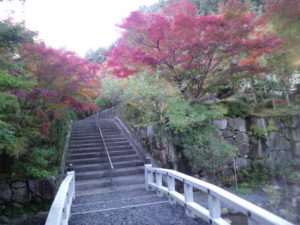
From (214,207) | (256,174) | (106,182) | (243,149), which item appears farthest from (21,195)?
(256,174)

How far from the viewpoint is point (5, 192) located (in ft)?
19.3

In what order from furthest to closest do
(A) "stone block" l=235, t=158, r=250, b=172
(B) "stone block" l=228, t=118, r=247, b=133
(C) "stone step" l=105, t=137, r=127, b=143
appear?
(C) "stone step" l=105, t=137, r=127, b=143 < (B) "stone block" l=228, t=118, r=247, b=133 < (A) "stone block" l=235, t=158, r=250, b=172

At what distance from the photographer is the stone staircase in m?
3.79

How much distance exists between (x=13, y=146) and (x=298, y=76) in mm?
10042

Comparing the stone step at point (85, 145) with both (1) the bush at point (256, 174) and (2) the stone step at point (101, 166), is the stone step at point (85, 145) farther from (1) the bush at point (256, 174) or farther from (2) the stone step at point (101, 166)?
(1) the bush at point (256, 174)

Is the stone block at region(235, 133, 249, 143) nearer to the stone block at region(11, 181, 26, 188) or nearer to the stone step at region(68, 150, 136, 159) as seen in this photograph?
the stone step at region(68, 150, 136, 159)

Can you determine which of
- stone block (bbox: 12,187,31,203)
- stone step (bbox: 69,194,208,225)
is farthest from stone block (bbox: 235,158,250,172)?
stone block (bbox: 12,187,31,203)

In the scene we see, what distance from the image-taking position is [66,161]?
24.9 feet

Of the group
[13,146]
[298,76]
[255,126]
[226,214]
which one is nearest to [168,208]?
[226,214]

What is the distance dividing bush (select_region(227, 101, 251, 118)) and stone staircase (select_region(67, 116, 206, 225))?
3.60 m

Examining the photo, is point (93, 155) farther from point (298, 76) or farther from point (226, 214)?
point (298, 76)

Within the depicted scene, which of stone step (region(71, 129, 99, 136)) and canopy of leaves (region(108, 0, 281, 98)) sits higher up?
canopy of leaves (region(108, 0, 281, 98))

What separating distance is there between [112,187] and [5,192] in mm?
2719

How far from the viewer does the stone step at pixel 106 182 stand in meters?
6.45
